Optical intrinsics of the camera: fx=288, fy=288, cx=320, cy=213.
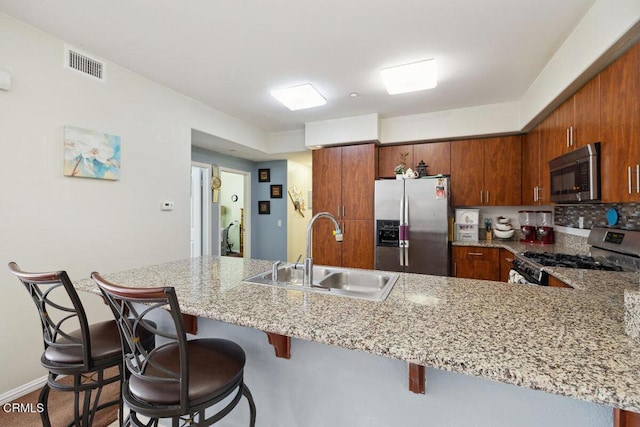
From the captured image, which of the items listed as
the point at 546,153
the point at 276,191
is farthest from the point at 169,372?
the point at 276,191

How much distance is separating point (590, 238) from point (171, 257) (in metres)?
3.85

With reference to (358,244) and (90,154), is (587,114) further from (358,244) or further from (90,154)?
(90,154)

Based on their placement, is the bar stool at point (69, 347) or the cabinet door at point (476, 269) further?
the cabinet door at point (476, 269)

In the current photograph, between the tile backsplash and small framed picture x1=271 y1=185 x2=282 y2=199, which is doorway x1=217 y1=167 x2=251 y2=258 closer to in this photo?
small framed picture x1=271 y1=185 x2=282 y2=199

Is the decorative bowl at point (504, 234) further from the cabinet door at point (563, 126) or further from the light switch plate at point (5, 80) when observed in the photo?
the light switch plate at point (5, 80)

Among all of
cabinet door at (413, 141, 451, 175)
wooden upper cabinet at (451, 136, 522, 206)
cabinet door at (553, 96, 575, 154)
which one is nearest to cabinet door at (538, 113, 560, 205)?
cabinet door at (553, 96, 575, 154)

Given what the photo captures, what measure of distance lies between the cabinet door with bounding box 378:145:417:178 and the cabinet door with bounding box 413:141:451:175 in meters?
0.09

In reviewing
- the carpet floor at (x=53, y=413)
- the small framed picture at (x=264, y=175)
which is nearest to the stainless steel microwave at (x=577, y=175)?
the carpet floor at (x=53, y=413)

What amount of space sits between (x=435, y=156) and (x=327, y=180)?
1.44 m

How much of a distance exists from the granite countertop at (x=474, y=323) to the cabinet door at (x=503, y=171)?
1959 mm

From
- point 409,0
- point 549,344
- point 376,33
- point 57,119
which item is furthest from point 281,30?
point 549,344

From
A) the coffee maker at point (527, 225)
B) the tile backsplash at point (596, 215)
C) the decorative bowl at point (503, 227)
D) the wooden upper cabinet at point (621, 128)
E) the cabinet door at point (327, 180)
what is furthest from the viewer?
the cabinet door at point (327, 180)

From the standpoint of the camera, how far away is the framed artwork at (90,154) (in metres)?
2.18

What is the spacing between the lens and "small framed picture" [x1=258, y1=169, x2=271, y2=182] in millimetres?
5266
